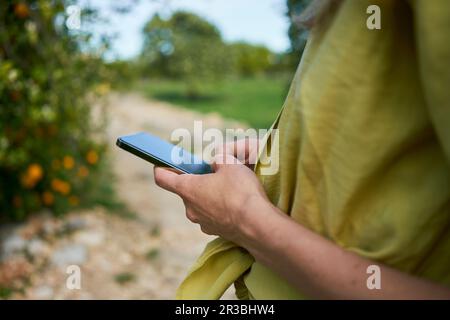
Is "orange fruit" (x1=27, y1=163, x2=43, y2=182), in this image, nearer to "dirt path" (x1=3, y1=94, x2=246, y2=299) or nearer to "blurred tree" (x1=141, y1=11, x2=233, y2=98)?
"dirt path" (x1=3, y1=94, x2=246, y2=299)

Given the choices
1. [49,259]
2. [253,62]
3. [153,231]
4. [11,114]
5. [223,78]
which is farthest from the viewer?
[253,62]

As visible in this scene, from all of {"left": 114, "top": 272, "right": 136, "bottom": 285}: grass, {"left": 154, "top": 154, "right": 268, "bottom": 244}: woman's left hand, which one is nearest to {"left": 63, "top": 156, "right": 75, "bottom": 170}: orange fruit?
{"left": 114, "top": 272, "right": 136, "bottom": 285}: grass

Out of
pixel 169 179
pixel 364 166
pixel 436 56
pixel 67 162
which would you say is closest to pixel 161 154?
pixel 169 179

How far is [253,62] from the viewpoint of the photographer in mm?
48469

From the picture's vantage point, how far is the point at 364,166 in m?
0.65

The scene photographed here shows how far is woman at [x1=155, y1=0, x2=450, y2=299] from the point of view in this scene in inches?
24.7

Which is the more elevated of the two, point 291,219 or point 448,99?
point 448,99

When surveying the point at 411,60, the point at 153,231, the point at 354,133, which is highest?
the point at 411,60

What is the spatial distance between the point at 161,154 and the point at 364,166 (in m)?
0.52

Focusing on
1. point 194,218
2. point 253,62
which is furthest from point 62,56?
point 253,62

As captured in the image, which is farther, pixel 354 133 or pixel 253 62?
pixel 253 62

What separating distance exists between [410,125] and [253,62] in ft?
161

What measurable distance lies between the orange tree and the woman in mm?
2310
